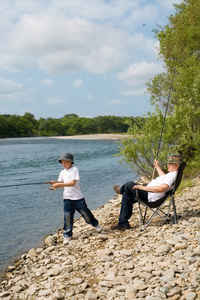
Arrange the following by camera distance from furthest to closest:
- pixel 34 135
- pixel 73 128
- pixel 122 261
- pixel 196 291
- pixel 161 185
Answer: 1. pixel 73 128
2. pixel 34 135
3. pixel 161 185
4. pixel 122 261
5. pixel 196 291

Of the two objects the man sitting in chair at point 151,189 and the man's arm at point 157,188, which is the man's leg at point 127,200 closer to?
the man sitting in chair at point 151,189

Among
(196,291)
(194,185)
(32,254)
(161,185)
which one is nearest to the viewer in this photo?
(196,291)

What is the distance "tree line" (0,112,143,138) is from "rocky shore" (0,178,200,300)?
124498mm

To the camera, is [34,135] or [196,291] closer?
[196,291]

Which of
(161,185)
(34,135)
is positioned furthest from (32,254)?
(34,135)

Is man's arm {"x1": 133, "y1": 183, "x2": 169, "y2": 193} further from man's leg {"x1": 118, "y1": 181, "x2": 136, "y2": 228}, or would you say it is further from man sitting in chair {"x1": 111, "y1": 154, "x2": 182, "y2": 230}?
man's leg {"x1": 118, "y1": 181, "x2": 136, "y2": 228}

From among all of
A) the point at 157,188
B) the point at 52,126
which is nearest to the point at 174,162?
the point at 157,188

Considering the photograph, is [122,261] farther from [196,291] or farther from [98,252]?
[196,291]

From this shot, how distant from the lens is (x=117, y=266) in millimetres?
4910

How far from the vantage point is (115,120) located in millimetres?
156375

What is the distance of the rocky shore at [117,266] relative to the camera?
402 centimetres

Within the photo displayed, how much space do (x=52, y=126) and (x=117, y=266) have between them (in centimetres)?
14342

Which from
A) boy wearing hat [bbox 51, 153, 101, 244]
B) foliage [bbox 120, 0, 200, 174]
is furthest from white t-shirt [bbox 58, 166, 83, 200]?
foliage [bbox 120, 0, 200, 174]

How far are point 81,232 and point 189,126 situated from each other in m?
6.16
